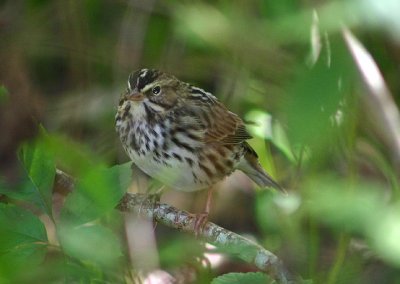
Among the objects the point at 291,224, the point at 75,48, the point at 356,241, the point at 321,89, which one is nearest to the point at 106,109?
the point at 75,48

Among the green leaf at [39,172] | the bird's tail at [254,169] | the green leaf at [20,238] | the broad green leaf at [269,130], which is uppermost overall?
the green leaf at [39,172]

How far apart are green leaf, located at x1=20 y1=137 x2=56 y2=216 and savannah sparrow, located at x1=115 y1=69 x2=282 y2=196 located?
1299 millimetres

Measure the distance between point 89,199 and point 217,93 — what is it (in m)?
3.35

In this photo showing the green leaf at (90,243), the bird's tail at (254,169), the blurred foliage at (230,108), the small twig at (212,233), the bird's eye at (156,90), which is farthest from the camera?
the bird's tail at (254,169)

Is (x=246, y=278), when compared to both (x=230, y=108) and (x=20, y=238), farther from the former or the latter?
(x=230, y=108)

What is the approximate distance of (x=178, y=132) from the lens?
154 inches

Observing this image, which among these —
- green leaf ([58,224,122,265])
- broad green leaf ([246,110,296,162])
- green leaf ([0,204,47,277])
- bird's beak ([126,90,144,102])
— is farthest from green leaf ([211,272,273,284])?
bird's beak ([126,90,144,102])

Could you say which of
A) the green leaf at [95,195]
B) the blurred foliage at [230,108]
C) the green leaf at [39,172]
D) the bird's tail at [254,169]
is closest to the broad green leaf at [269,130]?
the blurred foliage at [230,108]

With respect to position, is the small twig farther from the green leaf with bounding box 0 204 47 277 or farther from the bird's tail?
the bird's tail

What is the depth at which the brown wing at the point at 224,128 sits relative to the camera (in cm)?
412

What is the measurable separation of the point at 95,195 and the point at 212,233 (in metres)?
1.16

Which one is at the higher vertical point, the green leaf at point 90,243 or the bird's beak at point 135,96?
the green leaf at point 90,243

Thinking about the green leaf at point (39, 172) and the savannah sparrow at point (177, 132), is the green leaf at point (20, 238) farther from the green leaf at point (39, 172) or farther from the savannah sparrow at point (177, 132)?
the savannah sparrow at point (177, 132)

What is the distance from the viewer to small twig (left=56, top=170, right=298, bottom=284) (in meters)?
2.54
